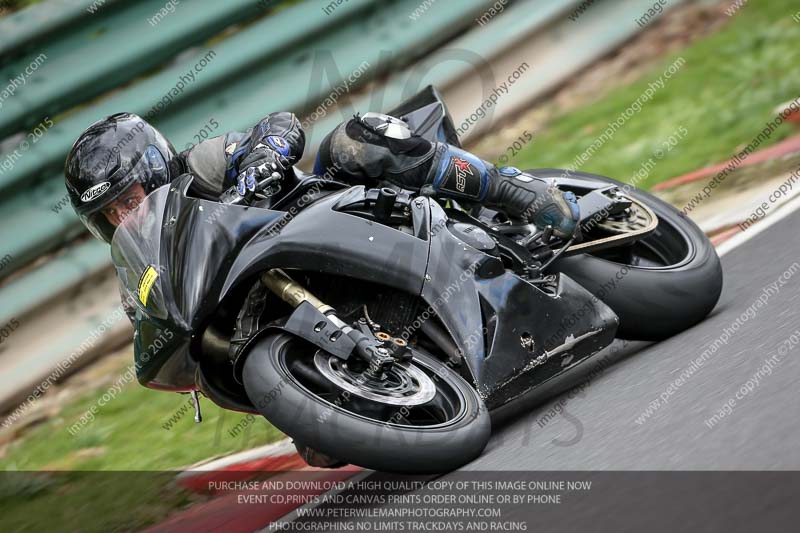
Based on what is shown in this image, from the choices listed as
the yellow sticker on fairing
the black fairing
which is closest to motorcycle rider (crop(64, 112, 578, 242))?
the black fairing

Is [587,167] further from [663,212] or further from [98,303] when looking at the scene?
[98,303]

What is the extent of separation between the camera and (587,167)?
25.0 ft

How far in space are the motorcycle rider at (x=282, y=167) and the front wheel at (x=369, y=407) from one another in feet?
1.64

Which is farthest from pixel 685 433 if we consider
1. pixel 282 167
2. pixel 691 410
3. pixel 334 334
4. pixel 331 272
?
pixel 282 167

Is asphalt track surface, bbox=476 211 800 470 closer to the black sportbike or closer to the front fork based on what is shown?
the black sportbike

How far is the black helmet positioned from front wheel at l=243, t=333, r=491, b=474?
75cm

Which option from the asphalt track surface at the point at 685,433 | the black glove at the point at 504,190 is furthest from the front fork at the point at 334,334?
the black glove at the point at 504,190

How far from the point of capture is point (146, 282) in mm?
3822

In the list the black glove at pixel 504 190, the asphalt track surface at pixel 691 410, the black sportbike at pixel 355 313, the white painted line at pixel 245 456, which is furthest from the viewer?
the white painted line at pixel 245 456

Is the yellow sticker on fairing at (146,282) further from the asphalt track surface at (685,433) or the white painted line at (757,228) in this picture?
the white painted line at (757,228)

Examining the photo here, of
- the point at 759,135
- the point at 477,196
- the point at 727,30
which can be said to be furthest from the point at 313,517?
the point at 727,30

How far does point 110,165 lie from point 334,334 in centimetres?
98

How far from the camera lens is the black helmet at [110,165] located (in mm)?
3994

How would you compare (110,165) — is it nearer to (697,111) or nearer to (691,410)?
(691,410)
